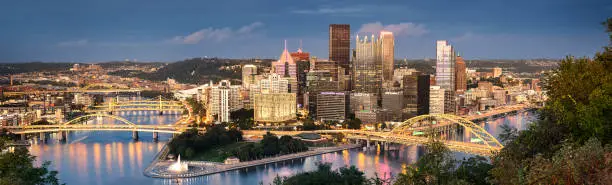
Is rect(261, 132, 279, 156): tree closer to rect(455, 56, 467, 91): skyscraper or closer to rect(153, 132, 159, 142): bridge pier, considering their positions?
rect(153, 132, 159, 142): bridge pier

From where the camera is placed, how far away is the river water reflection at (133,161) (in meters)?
14.9

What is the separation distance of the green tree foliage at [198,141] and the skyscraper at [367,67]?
1408 cm

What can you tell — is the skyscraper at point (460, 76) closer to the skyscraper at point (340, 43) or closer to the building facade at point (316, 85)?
the skyscraper at point (340, 43)

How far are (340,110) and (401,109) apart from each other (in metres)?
2.92

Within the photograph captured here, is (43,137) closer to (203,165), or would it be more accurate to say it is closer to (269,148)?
(203,165)

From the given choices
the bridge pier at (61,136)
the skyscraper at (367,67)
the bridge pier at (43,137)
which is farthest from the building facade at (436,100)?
the bridge pier at (43,137)

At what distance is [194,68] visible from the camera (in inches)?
2299

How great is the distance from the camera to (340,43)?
1618 inches

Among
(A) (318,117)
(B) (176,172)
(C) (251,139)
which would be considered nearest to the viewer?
(B) (176,172)

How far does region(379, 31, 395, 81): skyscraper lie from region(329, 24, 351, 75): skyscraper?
318 cm

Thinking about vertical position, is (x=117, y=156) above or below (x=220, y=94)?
below

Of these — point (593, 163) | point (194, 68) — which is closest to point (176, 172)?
point (593, 163)

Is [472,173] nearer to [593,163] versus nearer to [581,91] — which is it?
[581,91]

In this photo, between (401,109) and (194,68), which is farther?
(194,68)
